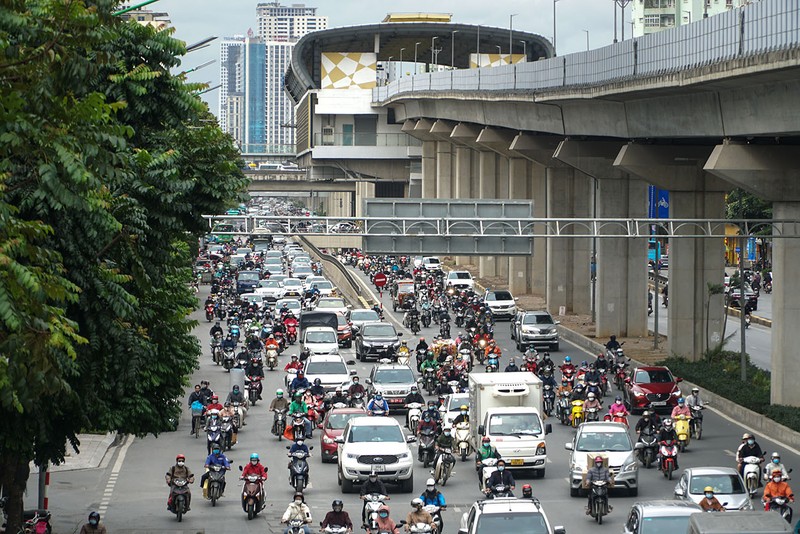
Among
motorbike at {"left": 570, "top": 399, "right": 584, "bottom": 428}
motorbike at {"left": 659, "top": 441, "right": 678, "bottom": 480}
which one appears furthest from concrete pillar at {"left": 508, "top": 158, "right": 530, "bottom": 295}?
motorbike at {"left": 659, "top": 441, "right": 678, "bottom": 480}

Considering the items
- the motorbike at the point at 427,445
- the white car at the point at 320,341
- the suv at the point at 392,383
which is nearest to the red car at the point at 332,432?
the motorbike at the point at 427,445

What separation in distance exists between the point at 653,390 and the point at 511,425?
10446 millimetres

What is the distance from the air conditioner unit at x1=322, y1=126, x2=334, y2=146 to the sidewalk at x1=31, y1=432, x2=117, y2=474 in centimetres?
11079

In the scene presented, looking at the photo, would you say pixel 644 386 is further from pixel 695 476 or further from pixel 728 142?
pixel 695 476

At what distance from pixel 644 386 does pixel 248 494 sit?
53.3 feet

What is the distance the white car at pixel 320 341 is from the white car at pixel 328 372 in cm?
724

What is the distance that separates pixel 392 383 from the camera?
43.1 metres

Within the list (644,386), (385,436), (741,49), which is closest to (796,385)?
(644,386)

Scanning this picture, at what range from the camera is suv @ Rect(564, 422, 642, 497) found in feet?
99.2

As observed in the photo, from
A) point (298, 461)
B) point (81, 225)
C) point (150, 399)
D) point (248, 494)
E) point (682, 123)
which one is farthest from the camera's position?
point (682, 123)

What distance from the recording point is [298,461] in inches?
1220

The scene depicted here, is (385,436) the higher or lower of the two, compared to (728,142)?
lower

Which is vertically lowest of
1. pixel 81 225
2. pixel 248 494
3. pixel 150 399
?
Result: pixel 248 494

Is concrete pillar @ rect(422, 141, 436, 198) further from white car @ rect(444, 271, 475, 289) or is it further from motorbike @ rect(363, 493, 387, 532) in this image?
motorbike @ rect(363, 493, 387, 532)
